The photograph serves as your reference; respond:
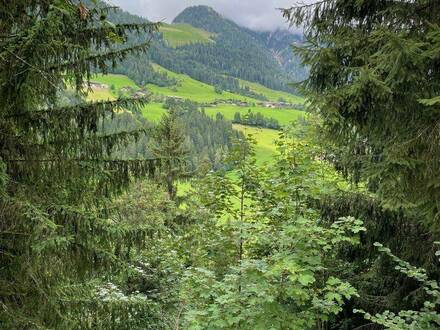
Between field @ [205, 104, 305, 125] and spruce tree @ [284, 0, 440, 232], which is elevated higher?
spruce tree @ [284, 0, 440, 232]

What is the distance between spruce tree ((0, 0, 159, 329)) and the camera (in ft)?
14.0

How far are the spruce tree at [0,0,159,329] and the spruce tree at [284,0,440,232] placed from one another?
8.04 feet

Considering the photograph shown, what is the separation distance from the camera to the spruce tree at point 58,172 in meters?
4.25

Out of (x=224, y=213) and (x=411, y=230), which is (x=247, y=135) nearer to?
(x=224, y=213)

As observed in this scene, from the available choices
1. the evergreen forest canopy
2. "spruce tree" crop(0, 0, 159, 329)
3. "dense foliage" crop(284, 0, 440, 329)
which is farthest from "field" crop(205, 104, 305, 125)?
"spruce tree" crop(0, 0, 159, 329)

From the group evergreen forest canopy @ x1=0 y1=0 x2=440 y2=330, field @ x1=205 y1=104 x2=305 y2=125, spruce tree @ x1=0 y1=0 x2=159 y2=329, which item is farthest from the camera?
field @ x1=205 y1=104 x2=305 y2=125

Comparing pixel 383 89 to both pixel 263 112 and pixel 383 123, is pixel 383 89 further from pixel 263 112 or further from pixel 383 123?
pixel 263 112

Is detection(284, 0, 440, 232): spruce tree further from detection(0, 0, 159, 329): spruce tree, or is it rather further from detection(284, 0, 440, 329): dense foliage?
detection(0, 0, 159, 329): spruce tree

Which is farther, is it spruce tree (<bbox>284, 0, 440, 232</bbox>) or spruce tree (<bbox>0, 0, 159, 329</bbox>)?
spruce tree (<bbox>284, 0, 440, 232</bbox>)

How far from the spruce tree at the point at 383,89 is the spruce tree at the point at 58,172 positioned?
2.45 meters

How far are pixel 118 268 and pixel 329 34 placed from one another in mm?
4531

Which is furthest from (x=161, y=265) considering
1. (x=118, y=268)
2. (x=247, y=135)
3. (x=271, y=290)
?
(x=271, y=290)

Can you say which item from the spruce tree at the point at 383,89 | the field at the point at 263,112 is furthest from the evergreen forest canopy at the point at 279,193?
Result: the field at the point at 263,112

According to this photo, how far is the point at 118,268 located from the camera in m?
5.74
